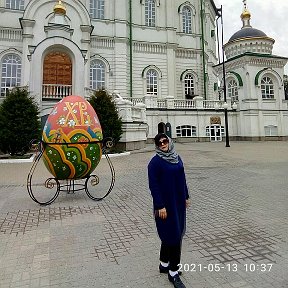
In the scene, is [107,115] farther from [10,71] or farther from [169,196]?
[10,71]

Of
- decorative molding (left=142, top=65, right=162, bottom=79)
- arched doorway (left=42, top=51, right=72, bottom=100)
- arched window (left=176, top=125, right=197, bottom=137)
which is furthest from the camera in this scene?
decorative molding (left=142, top=65, right=162, bottom=79)

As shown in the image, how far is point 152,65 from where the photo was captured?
29.7 m

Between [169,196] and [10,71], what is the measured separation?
27235 mm

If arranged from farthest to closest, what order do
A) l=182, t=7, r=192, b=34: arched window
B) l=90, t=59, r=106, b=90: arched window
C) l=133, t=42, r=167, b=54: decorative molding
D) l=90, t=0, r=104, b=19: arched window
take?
l=182, t=7, r=192, b=34: arched window < l=133, t=42, r=167, b=54: decorative molding < l=90, t=0, r=104, b=19: arched window < l=90, t=59, r=106, b=90: arched window

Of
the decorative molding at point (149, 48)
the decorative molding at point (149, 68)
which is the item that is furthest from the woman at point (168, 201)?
the decorative molding at point (149, 48)

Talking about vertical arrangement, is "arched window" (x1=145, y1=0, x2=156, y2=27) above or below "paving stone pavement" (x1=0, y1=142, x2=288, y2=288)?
above

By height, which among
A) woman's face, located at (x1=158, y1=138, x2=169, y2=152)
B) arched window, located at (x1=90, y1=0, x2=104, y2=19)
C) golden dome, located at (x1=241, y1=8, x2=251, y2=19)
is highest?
golden dome, located at (x1=241, y1=8, x2=251, y2=19)

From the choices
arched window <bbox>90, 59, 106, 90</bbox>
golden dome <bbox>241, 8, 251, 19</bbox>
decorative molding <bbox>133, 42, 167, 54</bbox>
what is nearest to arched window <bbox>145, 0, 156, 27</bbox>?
decorative molding <bbox>133, 42, 167, 54</bbox>

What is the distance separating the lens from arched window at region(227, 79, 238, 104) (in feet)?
104

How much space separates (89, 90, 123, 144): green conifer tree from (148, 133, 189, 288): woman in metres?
13.0

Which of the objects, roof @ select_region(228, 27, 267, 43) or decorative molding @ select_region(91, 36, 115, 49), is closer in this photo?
decorative molding @ select_region(91, 36, 115, 49)

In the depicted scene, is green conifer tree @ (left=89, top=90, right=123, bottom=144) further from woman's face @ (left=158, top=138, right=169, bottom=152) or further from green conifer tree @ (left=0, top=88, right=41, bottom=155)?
woman's face @ (left=158, top=138, right=169, bottom=152)

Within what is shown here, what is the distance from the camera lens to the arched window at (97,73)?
2752 cm

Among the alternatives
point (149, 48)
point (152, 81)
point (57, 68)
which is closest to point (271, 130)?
point (152, 81)
